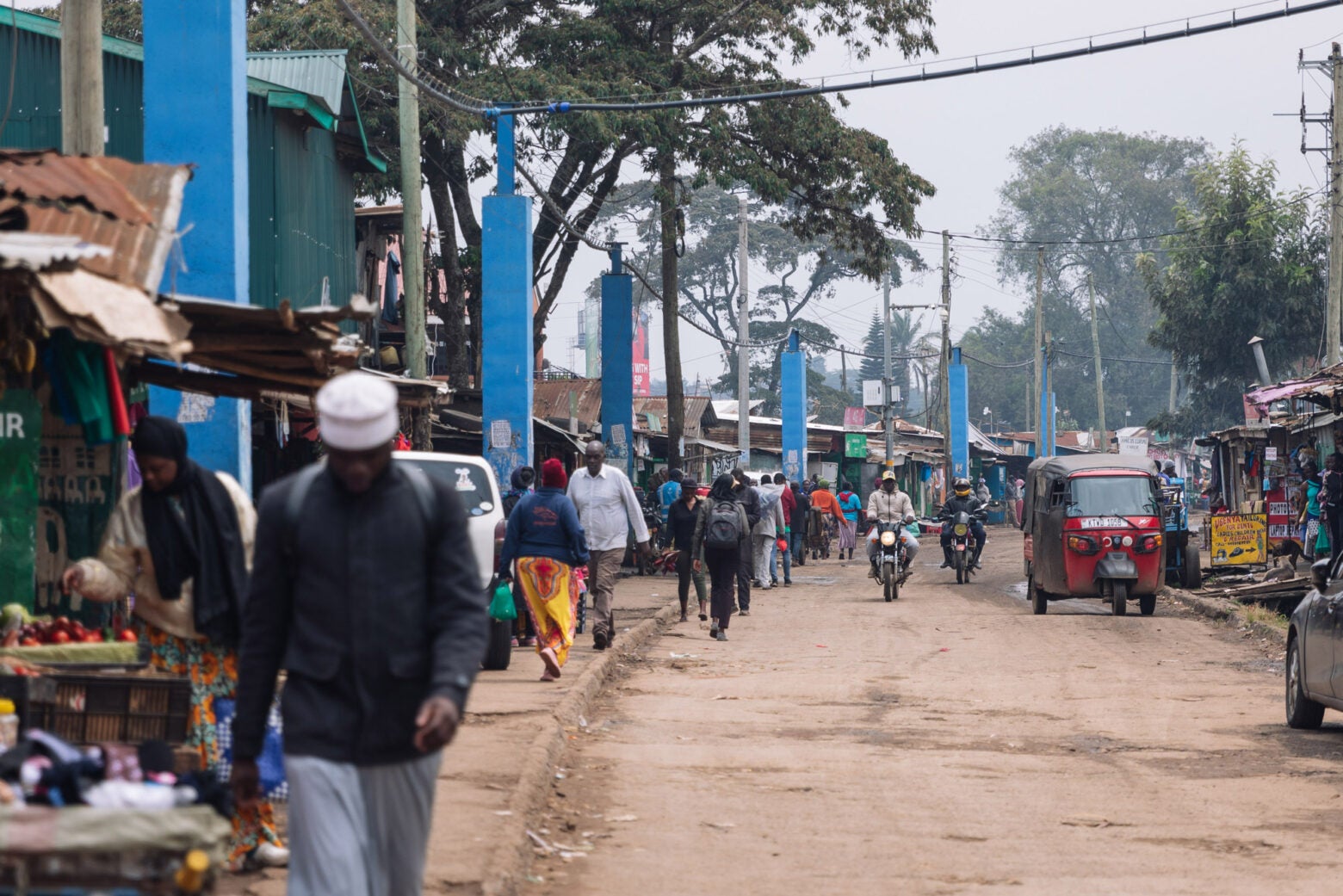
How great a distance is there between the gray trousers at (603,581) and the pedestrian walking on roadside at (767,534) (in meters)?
9.65

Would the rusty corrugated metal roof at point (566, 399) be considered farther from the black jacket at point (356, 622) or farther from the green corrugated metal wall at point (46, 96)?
the black jacket at point (356, 622)

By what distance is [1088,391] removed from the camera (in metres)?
108

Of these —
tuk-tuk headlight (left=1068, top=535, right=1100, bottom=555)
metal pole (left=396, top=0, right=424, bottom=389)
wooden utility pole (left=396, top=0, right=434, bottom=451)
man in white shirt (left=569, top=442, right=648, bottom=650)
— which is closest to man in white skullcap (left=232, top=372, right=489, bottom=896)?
man in white shirt (left=569, top=442, right=648, bottom=650)

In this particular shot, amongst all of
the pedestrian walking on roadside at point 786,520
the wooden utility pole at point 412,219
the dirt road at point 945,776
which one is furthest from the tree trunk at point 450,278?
the dirt road at point 945,776

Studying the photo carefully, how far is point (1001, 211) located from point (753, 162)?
78.0 m

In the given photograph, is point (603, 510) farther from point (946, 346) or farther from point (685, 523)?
point (946, 346)

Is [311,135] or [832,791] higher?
[311,135]

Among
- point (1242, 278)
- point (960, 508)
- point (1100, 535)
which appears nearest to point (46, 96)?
point (1100, 535)

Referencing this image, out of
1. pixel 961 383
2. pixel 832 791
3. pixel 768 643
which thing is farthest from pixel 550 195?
pixel 961 383

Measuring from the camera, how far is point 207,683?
270 inches

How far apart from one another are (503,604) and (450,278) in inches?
704

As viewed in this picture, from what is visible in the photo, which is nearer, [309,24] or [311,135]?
[311,135]

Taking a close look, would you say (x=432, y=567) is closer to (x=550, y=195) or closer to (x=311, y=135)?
(x=311, y=135)

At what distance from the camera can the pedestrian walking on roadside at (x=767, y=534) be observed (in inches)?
1083
